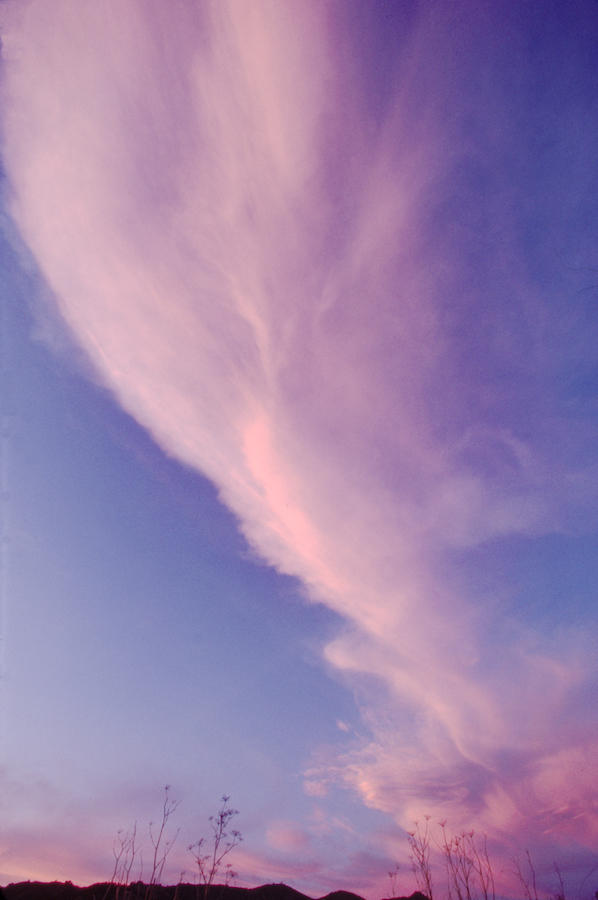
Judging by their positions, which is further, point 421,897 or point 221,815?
point 421,897

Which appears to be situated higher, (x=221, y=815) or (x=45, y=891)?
(x=221, y=815)

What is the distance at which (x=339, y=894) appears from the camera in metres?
44.6

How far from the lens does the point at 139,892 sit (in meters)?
34.4

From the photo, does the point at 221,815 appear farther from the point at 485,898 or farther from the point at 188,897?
the point at 485,898

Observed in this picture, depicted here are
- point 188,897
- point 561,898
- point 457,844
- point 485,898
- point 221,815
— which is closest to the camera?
point 561,898

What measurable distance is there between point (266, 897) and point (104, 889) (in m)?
15.0

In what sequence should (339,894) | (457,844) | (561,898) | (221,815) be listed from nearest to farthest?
(561,898)
(457,844)
(221,815)
(339,894)

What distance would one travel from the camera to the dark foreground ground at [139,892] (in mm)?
32875

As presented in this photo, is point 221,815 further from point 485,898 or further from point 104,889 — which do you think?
point 485,898

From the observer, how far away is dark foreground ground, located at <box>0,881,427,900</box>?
32.9 m

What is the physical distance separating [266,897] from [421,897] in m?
15.2

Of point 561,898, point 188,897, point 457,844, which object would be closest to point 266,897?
point 188,897

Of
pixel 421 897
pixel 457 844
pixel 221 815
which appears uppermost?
pixel 221 815

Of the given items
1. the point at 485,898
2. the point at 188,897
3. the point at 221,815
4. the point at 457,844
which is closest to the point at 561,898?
the point at 485,898
